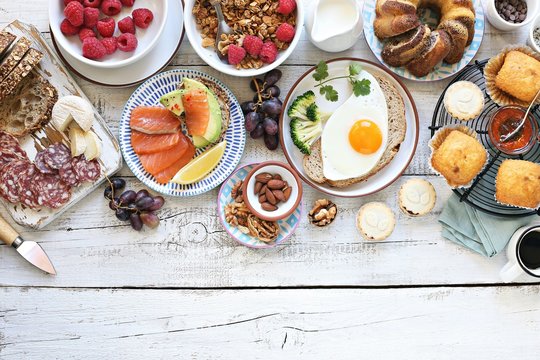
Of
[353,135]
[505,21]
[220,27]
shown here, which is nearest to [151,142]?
[220,27]

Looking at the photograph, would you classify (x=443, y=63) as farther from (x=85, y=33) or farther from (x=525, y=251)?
(x=85, y=33)

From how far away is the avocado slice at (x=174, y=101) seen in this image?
2043 mm

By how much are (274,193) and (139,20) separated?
2.77 ft

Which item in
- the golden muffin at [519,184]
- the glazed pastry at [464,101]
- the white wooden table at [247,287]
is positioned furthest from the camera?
the white wooden table at [247,287]

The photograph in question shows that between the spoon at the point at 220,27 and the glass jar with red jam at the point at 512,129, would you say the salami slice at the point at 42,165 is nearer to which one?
the spoon at the point at 220,27

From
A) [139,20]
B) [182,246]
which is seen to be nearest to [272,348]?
[182,246]

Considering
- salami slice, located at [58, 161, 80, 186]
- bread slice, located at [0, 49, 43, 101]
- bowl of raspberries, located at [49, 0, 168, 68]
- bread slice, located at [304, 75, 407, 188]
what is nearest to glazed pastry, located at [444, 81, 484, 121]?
bread slice, located at [304, 75, 407, 188]

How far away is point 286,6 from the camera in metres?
2.02

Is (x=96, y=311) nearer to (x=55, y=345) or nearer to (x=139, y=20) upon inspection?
A: (x=55, y=345)

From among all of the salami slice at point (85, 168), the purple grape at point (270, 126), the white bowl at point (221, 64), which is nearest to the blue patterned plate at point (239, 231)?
the purple grape at point (270, 126)

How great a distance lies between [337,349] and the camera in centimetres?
224

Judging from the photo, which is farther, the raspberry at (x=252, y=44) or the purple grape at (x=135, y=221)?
the purple grape at (x=135, y=221)

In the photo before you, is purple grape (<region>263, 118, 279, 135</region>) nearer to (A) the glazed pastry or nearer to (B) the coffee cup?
(A) the glazed pastry

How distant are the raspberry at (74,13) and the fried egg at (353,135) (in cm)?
102
